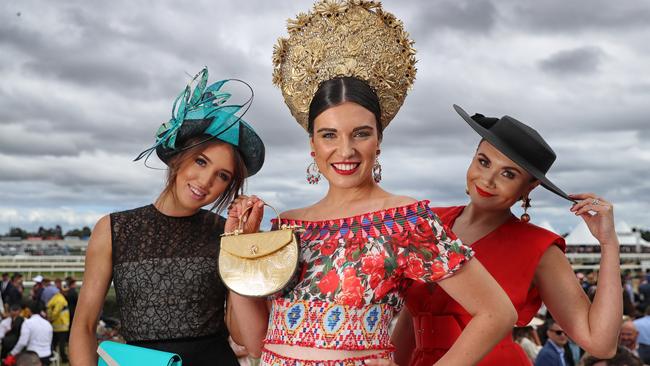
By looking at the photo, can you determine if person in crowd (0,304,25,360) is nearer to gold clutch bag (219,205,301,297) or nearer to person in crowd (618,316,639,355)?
person in crowd (618,316,639,355)

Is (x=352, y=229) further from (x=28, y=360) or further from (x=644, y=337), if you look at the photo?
(x=644, y=337)

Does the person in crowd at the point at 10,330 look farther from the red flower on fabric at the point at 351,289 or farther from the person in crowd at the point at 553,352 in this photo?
the red flower on fabric at the point at 351,289

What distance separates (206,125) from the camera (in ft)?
10.2

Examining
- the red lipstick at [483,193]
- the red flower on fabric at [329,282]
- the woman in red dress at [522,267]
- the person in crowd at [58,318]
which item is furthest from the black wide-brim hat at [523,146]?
the person in crowd at [58,318]

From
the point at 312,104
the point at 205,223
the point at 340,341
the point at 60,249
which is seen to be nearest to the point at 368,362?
the point at 340,341

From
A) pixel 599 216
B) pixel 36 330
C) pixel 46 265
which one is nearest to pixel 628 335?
pixel 599 216

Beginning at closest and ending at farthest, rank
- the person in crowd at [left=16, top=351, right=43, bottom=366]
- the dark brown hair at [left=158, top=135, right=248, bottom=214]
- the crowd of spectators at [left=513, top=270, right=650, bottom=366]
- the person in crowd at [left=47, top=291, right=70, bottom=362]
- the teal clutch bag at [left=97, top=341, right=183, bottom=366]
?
1. the teal clutch bag at [left=97, top=341, right=183, bottom=366]
2. the dark brown hair at [left=158, top=135, right=248, bottom=214]
3. the crowd of spectators at [left=513, top=270, right=650, bottom=366]
4. the person in crowd at [left=16, top=351, right=43, bottom=366]
5. the person in crowd at [left=47, top=291, right=70, bottom=362]

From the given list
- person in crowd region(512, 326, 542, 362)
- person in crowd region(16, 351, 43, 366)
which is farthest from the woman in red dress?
person in crowd region(16, 351, 43, 366)

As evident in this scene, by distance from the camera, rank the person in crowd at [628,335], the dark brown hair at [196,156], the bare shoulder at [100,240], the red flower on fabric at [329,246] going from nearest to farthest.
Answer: the red flower on fabric at [329,246] → the dark brown hair at [196,156] → the bare shoulder at [100,240] → the person in crowd at [628,335]

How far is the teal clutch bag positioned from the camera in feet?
9.23

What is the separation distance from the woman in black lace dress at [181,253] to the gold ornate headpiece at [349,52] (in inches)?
19.0

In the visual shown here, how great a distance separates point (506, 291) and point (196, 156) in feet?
4.55

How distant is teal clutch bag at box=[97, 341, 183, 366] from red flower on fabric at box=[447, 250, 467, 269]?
3.72 feet

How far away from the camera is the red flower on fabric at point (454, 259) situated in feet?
7.93
